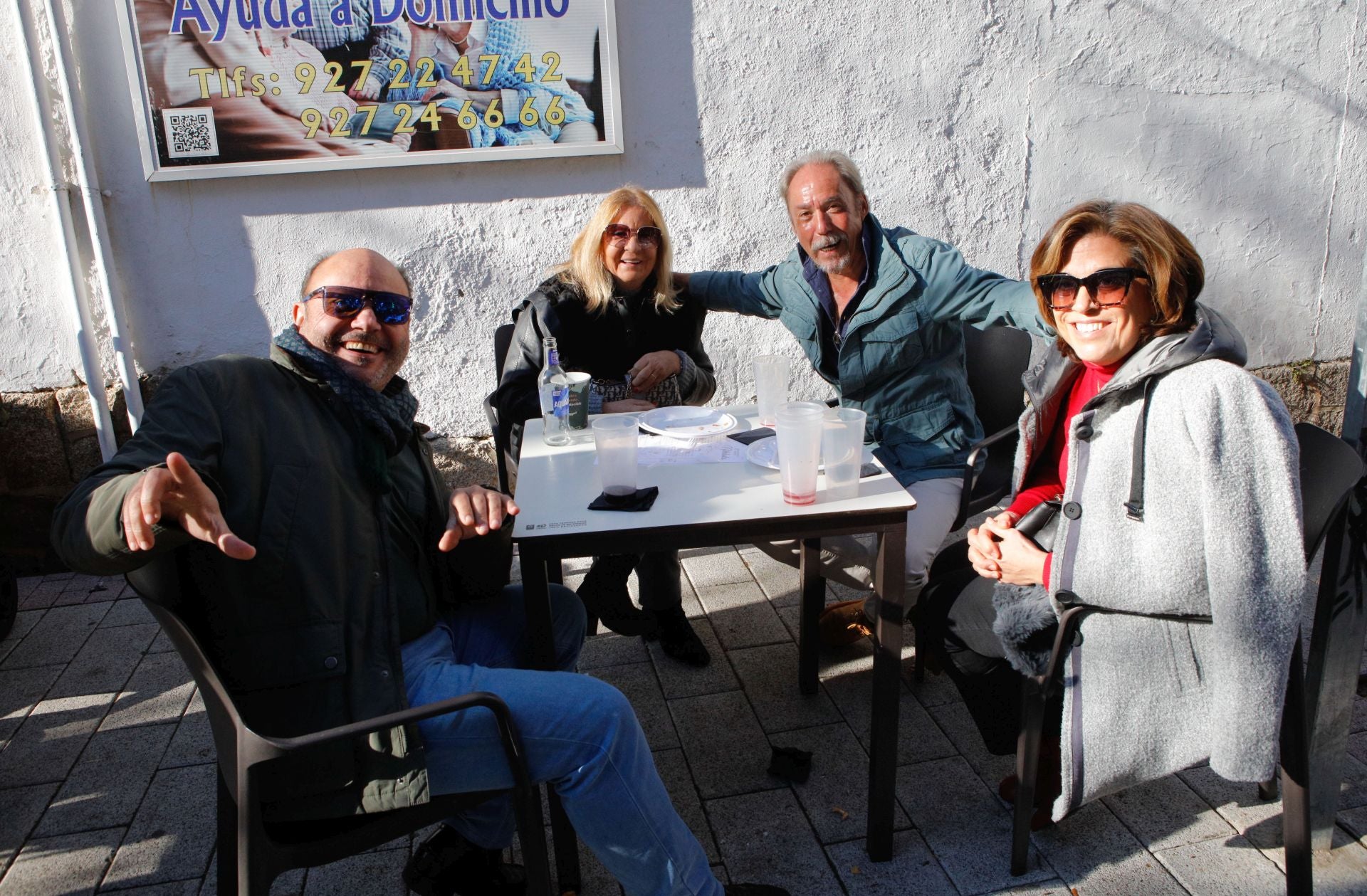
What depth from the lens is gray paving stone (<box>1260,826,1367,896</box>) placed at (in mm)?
2020

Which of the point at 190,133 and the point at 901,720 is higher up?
the point at 190,133

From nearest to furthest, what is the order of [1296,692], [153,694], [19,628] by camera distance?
[1296,692] → [153,694] → [19,628]

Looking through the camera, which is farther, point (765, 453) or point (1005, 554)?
point (765, 453)

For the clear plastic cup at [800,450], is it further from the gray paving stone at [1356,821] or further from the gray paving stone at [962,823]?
the gray paving stone at [1356,821]

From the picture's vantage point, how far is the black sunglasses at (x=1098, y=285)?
1.86 meters

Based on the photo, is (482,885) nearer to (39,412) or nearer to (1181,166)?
(39,412)

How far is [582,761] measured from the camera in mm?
1710

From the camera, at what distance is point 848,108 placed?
4.11m

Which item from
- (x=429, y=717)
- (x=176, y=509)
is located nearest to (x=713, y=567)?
(x=429, y=717)

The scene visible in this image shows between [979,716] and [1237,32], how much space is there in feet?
12.7

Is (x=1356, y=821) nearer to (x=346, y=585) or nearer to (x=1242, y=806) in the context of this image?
(x=1242, y=806)

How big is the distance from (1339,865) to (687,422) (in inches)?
74.8

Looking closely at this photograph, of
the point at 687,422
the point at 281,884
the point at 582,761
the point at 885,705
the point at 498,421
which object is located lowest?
the point at 281,884

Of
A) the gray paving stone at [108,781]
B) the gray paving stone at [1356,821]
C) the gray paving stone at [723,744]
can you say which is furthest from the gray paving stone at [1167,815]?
the gray paving stone at [108,781]
